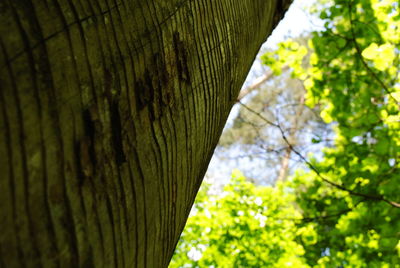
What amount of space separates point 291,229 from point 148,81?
4.42 m

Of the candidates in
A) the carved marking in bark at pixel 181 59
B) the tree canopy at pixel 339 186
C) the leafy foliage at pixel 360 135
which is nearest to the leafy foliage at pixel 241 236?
the tree canopy at pixel 339 186

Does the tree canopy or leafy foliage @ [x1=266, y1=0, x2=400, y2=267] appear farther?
the tree canopy

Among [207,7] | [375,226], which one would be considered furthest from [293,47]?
[207,7]

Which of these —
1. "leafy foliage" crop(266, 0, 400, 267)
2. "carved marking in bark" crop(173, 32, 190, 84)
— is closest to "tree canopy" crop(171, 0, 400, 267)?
"leafy foliage" crop(266, 0, 400, 267)

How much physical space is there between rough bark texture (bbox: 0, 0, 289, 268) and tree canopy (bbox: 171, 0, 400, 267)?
2.34 meters

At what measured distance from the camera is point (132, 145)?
537 mm

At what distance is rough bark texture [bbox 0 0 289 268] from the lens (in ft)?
1.28

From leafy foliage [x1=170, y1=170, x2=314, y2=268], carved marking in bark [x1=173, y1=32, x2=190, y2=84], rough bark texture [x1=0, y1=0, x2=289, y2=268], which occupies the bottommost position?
rough bark texture [x1=0, y1=0, x2=289, y2=268]

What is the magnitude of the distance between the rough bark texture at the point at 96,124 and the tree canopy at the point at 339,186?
92.2 inches

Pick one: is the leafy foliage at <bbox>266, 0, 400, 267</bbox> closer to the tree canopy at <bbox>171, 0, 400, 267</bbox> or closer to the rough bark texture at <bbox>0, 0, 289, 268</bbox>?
the tree canopy at <bbox>171, 0, 400, 267</bbox>

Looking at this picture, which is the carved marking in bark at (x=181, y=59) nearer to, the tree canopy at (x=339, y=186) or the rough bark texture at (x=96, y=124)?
the rough bark texture at (x=96, y=124)

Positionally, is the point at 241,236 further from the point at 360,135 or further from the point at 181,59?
the point at 181,59

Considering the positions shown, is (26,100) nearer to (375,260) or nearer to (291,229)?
(375,260)

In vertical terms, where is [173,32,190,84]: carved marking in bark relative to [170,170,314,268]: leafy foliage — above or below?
below
